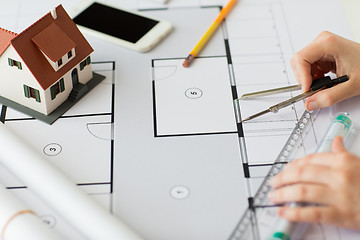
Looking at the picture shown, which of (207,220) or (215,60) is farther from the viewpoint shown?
(215,60)

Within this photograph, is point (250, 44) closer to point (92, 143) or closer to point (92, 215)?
point (92, 143)

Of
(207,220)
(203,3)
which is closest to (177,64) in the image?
(203,3)

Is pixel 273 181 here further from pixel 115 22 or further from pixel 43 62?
pixel 115 22

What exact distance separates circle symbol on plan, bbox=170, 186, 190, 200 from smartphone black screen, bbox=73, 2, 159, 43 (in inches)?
15.3

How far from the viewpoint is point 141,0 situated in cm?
120

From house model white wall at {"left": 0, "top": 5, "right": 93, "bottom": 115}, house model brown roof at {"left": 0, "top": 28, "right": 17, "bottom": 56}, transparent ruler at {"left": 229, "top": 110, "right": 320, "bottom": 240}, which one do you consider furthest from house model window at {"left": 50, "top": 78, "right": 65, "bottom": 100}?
transparent ruler at {"left": 229, "top": 110, "right": 320, "bottom": 240}

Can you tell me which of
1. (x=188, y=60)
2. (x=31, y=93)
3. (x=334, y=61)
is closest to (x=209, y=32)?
(x=188, y=60)

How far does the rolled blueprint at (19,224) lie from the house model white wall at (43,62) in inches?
8.6

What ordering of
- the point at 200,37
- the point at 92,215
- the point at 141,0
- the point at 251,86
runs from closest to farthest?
the point at 92,215 < the point at 251,86 < the point at 200,37 < the point at 141,0

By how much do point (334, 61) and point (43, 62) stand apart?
519 mm

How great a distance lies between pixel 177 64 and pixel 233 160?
272 millimetres

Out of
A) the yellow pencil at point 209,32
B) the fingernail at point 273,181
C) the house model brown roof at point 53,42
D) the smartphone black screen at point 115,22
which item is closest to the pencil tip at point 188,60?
the yellow pencil at point 209,32

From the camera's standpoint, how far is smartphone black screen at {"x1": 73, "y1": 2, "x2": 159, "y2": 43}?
1.08m

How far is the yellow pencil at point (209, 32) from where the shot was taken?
1.03 meters
